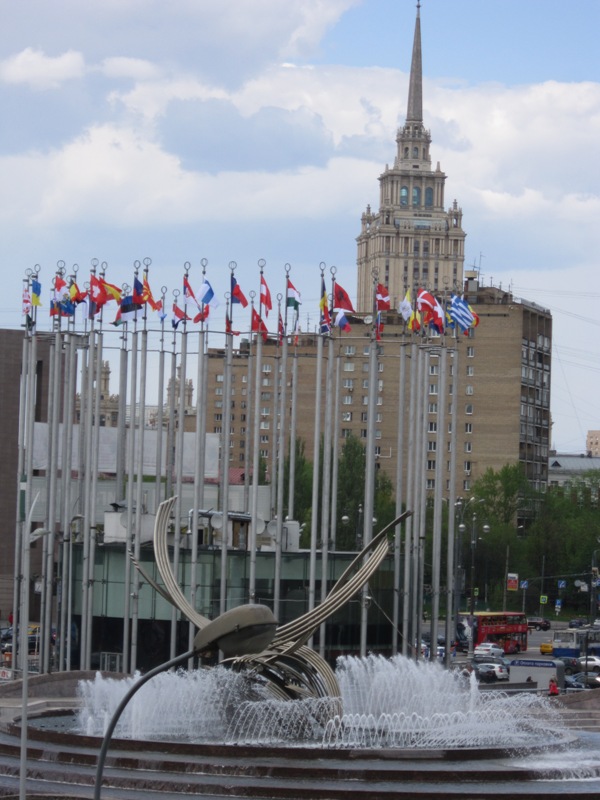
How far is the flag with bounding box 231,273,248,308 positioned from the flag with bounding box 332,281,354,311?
287cm

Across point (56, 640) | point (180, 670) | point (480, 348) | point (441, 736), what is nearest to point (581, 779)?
point (441, 736)

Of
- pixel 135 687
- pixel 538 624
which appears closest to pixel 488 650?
pixel 538 624

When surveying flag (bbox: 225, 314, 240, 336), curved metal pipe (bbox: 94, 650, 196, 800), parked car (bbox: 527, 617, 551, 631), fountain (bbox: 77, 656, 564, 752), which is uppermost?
flag (bbox: 225, 314, 240, 336)

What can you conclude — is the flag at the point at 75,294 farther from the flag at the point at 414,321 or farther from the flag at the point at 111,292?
the flag at the point at 414,321

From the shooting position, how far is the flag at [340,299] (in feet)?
171

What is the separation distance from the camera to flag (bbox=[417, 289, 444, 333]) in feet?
176

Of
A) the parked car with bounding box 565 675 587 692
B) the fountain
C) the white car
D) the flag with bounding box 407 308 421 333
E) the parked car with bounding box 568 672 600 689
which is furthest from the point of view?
the white car

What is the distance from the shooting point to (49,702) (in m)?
45.4

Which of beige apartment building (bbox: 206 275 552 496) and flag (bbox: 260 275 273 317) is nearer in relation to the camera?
flag (bbox: 260 275 273 317)

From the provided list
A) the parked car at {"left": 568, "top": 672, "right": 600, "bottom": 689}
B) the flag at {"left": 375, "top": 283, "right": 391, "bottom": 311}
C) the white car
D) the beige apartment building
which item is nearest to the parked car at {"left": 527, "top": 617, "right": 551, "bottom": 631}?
the white car

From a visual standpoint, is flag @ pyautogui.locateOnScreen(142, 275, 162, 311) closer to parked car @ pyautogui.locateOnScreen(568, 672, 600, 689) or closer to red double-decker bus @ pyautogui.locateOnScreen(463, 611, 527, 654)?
parked car @ pyautogui.locateOnScreen(568, 672, 600, 689)

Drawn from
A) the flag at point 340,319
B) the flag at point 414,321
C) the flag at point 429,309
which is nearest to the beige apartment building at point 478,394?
the flag at point 414,321

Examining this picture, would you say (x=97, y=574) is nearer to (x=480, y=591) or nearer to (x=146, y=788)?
(x=146, y=788)

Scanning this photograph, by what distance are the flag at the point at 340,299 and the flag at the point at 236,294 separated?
2.87 m
